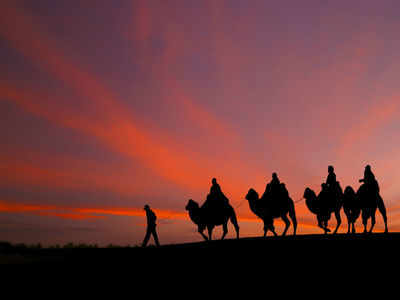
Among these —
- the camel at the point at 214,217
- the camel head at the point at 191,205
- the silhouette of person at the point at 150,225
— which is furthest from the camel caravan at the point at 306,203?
the silhouette of person at the point at 150,225

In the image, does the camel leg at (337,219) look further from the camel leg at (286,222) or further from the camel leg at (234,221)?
the camel leg at (234,221)

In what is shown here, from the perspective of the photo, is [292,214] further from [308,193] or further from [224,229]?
[224,229]

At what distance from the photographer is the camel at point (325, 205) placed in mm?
22438

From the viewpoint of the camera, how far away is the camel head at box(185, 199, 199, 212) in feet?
82.1

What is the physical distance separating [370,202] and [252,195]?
567cm

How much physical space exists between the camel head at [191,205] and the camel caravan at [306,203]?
3.44ft

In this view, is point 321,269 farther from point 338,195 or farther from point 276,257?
point 338,195

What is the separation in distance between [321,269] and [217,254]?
4000 mm

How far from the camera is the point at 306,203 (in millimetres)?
23891

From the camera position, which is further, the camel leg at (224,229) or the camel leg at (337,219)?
the camel leg at (224,229)

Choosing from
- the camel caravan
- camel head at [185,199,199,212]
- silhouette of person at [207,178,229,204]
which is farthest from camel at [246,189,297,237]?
camel head at [185,199,199,212]

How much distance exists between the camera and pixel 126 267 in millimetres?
13891

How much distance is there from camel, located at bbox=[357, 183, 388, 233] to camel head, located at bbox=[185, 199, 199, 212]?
8.53m

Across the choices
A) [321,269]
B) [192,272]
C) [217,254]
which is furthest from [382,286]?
[217,254]
